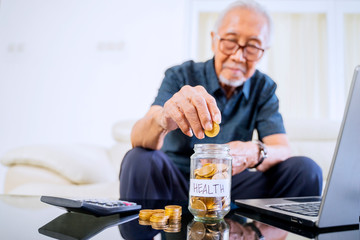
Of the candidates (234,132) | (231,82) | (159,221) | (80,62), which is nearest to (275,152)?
(234,132)

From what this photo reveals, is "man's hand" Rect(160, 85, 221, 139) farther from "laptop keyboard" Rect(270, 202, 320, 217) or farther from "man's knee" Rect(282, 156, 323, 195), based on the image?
"man's knee" Rect(282, 156, 323, 195)

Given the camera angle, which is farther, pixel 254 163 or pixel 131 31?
pixel 131 31

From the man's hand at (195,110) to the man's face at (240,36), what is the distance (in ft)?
1.70

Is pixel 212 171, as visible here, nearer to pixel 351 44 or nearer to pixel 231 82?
pixel 231 82

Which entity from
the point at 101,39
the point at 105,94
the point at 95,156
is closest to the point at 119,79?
the point at 105,94

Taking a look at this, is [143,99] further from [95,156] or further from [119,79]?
[95,156]

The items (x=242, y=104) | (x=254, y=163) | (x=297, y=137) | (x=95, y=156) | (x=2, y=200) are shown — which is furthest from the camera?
(x=297, y=137)

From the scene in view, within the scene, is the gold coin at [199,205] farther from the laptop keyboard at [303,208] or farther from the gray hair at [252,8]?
A: the gray hair at [252,8]

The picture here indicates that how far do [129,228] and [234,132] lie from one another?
0.78 meters

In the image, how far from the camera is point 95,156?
172cm

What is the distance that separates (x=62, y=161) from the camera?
1501 millimetres

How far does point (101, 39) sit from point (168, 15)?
66 centimetres

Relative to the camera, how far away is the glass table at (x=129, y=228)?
0.45m

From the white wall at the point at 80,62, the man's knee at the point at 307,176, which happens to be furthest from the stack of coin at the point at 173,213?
the white wall at the point at 80,62
